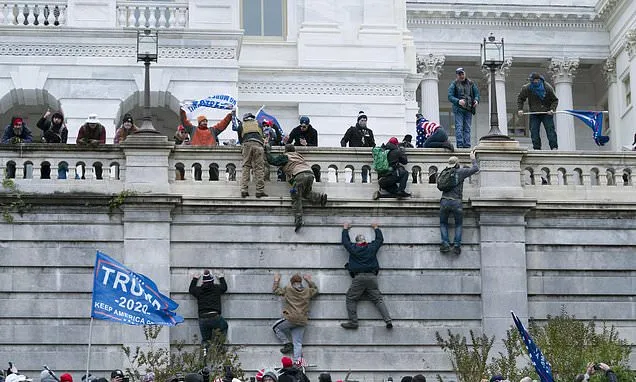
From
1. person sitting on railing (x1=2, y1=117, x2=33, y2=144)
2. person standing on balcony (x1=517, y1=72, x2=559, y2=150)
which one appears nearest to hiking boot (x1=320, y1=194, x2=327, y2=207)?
person standing on balcony (x1=517, y1=72, x2=559, y2=150)

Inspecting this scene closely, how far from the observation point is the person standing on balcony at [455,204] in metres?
41.5

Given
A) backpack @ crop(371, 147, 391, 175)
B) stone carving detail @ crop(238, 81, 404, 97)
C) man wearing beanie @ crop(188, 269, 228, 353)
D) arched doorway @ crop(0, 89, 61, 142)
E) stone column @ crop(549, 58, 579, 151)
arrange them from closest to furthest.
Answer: man wearing beanie @ crop(188, 269, 228, 353) → backpack @ crop(371, 147, 391, 175) → arched doorway @ crop(0, 89, 61, 142) → stone carving detail @ crop(238, 81, 404, 97) → stone column @ crop(549, 58, 579, 151)

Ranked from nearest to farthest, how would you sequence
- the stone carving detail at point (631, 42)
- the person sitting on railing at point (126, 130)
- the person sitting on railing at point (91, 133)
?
the person sitting on railing at point (91, 133), the person sitting on railing at point (126, 130), the stone carving detail at point (631, 42)

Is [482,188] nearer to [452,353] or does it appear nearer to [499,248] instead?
[499,248]

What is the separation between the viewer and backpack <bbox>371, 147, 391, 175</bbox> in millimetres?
41750

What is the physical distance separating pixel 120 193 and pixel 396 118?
559 inches

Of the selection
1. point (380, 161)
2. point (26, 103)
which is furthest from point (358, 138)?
point (26, 103)

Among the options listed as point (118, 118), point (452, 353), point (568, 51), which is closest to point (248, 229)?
point (452, 353)

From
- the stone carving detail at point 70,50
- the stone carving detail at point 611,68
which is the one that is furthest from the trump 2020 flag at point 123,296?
the stone carving detail at point 611,68

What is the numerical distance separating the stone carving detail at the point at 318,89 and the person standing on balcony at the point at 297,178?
12.6 metres

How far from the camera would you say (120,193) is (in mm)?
41219

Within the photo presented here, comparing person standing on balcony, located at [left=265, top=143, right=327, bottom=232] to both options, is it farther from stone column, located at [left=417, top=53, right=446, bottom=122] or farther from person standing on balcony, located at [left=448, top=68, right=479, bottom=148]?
stone column, located at [left=417, top=53, right=446, bottom=122]

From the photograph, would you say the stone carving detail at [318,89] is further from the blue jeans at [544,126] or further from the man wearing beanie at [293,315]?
the man wearing beanie at [293,315]

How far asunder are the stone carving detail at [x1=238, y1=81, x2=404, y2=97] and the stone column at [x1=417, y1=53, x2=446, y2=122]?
23383 mm
